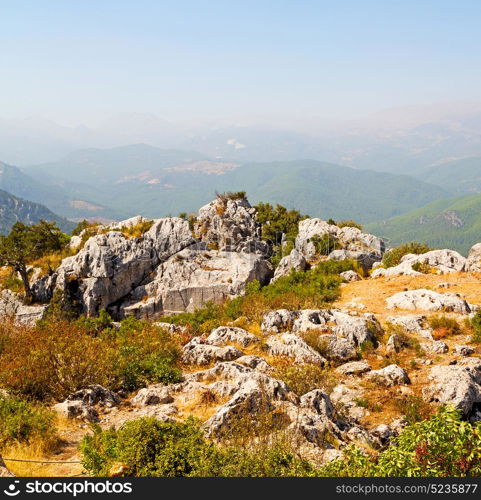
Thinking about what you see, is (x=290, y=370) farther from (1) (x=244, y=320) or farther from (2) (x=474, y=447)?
(1) (x=244, y=320)

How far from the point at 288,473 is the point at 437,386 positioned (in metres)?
8.26

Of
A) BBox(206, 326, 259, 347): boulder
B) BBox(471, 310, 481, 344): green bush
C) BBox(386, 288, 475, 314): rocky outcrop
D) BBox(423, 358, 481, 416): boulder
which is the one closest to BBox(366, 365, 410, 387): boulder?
BBox(423, 358, 481, 416): boulder

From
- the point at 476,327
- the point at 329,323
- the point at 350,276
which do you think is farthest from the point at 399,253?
the point at 329,323

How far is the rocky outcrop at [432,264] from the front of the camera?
27.7 metres

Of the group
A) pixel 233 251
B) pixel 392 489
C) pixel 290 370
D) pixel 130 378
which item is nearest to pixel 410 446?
pixel 392 489

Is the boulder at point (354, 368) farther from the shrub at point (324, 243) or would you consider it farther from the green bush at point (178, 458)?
the shrub at point (324, 243)

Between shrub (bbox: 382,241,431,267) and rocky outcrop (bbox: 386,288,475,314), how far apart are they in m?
9.86

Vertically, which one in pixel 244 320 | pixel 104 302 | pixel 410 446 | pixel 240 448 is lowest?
pixel 104 302

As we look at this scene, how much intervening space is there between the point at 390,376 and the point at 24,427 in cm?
1114

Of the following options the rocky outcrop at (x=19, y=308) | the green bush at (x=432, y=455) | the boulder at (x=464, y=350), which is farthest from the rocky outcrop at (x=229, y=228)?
the green bush at (x=432, y=455)

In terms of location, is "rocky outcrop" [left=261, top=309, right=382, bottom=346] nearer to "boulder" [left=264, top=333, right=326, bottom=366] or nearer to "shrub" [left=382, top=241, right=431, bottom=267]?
"boulder" [left=264, top=333, right=326, bottom=366]

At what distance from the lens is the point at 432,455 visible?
19.2 feet

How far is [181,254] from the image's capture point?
35625 millimetres

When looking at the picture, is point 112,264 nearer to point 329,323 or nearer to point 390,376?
point 329,323
